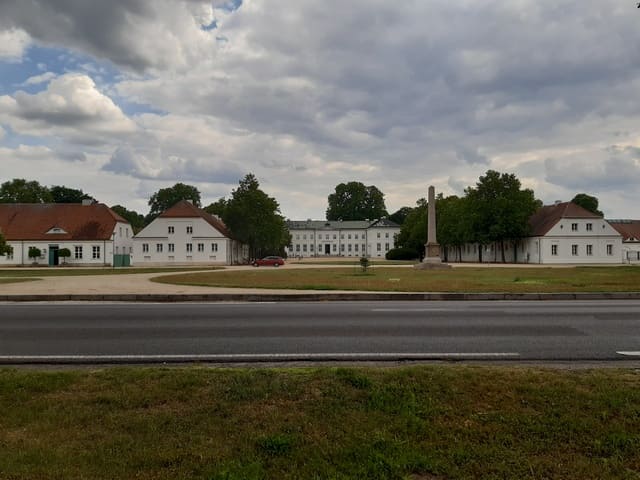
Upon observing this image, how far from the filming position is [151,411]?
4.89 m

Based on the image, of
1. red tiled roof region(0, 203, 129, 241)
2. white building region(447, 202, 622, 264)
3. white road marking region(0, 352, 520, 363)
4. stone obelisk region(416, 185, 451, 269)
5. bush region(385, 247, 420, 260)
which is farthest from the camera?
bush region(385, 247, 420, 260)

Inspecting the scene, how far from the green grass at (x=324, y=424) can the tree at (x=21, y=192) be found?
97101 millimetres

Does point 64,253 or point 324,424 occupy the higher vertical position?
point 64,253

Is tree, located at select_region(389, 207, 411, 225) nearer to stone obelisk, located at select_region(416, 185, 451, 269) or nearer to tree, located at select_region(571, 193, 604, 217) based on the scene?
tree, located at select_region(571, 193, 604, 217)

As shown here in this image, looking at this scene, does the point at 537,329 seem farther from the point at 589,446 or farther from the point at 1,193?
the point at 1,193

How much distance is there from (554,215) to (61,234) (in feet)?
214

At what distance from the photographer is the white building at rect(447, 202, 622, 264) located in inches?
2717

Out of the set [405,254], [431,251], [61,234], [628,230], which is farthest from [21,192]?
[628,230]

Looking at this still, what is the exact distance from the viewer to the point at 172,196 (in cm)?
11362

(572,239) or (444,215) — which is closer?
(572,239)

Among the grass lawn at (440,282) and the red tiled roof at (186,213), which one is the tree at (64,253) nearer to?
the red tiled roof at (186,213)

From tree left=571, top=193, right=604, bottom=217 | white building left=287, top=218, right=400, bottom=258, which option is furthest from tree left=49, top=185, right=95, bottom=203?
tree left=571, top=193, right=604, bottom=217

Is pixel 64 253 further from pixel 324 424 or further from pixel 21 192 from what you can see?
pixel 324 424

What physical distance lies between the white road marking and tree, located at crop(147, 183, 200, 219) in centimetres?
10777
